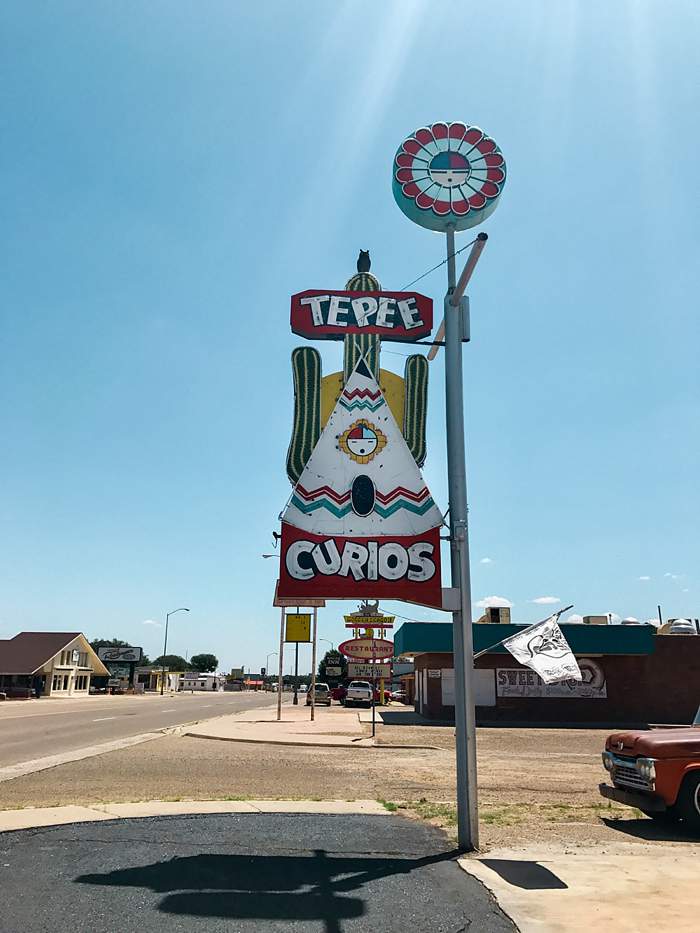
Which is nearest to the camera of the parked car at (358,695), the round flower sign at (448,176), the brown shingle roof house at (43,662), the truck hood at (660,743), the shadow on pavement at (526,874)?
the shadow on pavement at (526,874)

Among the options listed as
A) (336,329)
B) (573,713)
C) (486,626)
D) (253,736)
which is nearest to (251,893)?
(336,329)

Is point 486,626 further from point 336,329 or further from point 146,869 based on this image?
point 146,869

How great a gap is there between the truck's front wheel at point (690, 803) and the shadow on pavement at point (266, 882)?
3.38m

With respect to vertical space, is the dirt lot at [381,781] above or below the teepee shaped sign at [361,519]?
below

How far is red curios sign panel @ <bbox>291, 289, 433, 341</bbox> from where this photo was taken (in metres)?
10.6

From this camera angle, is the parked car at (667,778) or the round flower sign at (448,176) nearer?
the parked car at (667,778)

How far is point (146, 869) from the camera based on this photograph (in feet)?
23.0

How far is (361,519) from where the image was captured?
31.9ft

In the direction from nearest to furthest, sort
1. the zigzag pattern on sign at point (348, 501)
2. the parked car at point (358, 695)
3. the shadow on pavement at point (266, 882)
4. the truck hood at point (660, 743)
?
the shadow on pavement at point (266, 882) < the truck hood at point (660, 743) < the zigzag pattern on sign at point (348, 501) < the parked car at point (358, 695)

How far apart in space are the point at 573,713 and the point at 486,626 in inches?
235

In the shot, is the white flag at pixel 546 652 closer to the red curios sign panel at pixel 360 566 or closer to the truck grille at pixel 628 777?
the red curios sign panel at pixel 360 566

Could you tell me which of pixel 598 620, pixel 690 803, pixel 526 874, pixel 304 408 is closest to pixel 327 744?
pixel 690 803

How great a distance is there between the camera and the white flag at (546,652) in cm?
855

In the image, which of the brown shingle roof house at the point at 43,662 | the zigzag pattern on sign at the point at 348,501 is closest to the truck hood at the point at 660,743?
the zigzag pattern on sign at the point at 348,501
